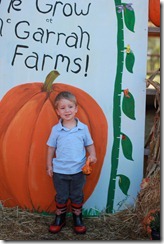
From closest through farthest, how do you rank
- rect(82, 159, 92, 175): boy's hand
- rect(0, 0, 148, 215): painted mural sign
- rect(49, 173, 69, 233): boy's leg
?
rect(82, 159, 92, 175): boy's hand, rect(49, 173, 69, 233): boy's leg, rect(0, 0, 148, 215): painted mural sign

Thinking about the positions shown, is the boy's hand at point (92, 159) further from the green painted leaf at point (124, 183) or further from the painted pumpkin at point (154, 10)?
the painted pumpkin at point (154, 10)

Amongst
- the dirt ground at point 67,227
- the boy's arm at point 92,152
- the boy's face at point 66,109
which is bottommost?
the dirt ground at point 67,227

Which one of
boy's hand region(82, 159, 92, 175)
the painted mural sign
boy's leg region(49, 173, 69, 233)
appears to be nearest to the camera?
boy's hand region(82, 159, 92, 175)

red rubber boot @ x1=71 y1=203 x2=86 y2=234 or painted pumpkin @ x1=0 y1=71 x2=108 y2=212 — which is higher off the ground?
painted pumpkin @ x1=0 y1=71 x2=108 y2=212

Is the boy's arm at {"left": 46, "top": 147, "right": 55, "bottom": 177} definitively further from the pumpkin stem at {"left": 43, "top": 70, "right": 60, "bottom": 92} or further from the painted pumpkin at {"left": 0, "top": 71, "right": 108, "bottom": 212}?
the pumpkin stem at {"left": 43, "top": 70, "right": 60, "bottom": 92}

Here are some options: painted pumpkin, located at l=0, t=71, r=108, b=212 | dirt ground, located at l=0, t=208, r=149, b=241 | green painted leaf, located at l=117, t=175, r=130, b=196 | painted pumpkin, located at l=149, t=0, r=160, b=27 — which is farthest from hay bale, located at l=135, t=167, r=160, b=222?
painted pumpkin, located at l=149, t=0, r=160, b=27

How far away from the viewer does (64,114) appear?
10.9ft

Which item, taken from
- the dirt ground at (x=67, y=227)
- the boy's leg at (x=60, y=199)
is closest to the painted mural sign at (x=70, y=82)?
the dirt ground at (x=67, y=227)

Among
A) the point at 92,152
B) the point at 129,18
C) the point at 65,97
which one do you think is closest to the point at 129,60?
the point at 129,18

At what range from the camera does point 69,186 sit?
133 inches

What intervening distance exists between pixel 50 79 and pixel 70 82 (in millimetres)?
169

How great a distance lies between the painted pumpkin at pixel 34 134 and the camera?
3584 mm

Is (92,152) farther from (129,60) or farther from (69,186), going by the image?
(129,60)

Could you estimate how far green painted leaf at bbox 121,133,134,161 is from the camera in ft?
11.8
